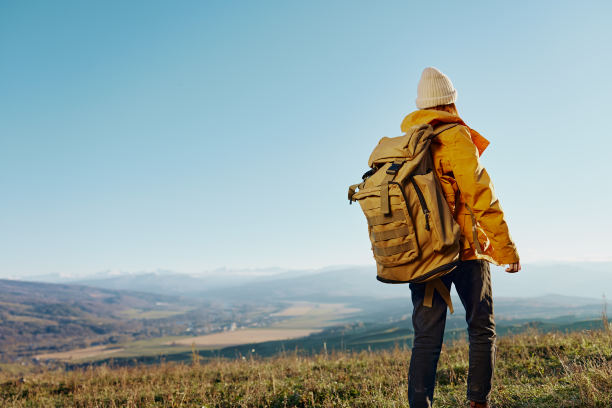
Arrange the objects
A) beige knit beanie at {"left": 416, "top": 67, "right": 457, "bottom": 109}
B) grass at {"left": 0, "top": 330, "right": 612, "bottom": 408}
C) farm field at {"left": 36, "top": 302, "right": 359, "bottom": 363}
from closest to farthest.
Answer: beige knit beanie at {"left": 416, "top": 67, "right": 457, "bottom": 109} < grass at {"left": 0, "top": 330, "right": 612, "bottom": 408} < farm field at {"left": 36, "top": 302, "right": 359, "bottom": 363}

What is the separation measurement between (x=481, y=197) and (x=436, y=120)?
0.63 m

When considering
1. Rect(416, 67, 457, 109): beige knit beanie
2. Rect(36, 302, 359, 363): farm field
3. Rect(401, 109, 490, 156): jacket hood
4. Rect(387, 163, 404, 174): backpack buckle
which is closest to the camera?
Rect(387, 163, 404, 174): backpack buckle

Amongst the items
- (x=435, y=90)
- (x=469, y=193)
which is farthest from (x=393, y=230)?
(x=435, y=90)

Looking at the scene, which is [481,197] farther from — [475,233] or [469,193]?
[475,233]

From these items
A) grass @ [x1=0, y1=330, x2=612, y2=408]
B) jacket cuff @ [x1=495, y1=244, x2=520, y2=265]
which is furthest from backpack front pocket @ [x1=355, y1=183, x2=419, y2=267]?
grass @ [x1=0, y1=330, x2=612, y2=408]

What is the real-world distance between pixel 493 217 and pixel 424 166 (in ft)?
1.77

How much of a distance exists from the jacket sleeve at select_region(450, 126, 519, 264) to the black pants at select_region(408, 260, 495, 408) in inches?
7.1

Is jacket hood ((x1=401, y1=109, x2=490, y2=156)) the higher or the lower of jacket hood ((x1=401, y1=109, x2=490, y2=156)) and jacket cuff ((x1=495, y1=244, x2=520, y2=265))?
the higher

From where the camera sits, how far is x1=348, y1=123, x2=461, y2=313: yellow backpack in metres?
2.44

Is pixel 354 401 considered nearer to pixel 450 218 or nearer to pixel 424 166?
pixel 450 218

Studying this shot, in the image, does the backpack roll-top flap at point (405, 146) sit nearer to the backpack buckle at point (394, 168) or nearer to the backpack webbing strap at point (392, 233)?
the backpack buckle at point (394, 168)

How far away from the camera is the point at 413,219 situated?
2.50 meters

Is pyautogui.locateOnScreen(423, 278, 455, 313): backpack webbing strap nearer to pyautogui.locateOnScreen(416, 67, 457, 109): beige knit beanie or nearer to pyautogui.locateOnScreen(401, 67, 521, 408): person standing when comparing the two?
pyautogui.locateOnScreen(401, 67, 521, 408): person standing

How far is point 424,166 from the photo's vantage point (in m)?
2.59
